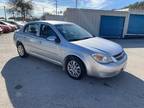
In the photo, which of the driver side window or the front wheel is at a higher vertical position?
the driver side window

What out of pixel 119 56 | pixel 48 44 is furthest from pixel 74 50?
pixel 119 56

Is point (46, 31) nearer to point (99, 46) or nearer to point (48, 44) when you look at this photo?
point (48, 44)

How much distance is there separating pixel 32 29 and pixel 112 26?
9991 mm

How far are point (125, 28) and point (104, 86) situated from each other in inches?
466

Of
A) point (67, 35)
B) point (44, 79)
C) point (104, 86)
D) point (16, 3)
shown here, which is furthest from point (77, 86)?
point (16, 3)

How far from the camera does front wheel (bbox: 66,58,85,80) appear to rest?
4.68m

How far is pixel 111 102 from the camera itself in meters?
3.83

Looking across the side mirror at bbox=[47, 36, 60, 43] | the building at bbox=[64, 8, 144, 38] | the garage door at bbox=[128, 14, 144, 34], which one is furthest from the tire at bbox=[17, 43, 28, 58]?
the garage door at bbox=[128, 14, 144, 34]

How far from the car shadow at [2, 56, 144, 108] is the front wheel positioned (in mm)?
151

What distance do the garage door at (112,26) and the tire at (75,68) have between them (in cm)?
1034

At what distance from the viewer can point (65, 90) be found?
4.31 meters

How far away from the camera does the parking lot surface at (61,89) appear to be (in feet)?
12.2

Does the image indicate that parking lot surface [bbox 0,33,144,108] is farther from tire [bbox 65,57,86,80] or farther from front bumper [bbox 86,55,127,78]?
front bumper [bbox 86,55,127,78]

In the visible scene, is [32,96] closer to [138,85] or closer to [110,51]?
[110,51]
